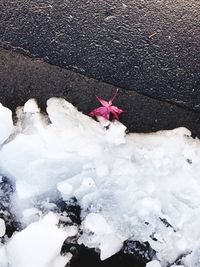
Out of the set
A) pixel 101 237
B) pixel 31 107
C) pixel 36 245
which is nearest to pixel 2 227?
pixel 36 245

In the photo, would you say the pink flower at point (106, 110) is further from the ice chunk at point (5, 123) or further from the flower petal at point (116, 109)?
the ice chunk at point (5, 123)

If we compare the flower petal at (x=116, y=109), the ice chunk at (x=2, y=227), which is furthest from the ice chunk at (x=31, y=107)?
the ice chunk at (x=2, y=227)

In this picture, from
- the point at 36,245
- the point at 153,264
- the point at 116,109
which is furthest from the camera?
the point at 116,109

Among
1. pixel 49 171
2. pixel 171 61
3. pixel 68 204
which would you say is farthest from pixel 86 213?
pixel 171 61

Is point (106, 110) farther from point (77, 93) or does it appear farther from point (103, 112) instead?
point (77, 93)

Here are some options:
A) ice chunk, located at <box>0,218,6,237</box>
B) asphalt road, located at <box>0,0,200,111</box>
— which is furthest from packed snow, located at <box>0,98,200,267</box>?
asphalt road, located at <box>0,0,200,111</box>

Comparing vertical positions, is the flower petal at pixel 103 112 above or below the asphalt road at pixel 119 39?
below
